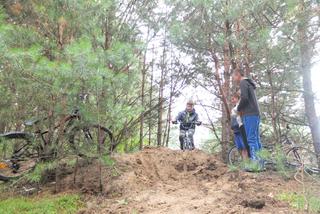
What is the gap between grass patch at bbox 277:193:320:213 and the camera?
390 centimetres

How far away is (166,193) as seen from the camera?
18.3ft

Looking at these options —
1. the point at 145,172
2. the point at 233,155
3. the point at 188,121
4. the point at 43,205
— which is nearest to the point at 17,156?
the point at 43,205

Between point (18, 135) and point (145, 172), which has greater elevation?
point (18, 135)

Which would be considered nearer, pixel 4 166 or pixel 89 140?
pixel 89 140

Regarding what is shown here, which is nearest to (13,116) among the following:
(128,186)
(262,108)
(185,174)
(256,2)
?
(128,186)

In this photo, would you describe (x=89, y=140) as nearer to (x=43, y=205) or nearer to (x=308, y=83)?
(x=43, y=205)

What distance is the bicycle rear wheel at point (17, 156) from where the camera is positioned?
6.12m

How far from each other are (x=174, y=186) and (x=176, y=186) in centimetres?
3

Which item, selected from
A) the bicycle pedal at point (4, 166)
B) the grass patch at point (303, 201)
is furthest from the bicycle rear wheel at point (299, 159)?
the bicycle pedal at point (4, 166)

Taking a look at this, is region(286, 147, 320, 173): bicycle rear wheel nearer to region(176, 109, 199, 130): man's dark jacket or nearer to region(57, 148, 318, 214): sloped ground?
region(57, 148, 318, 214): sloped ground

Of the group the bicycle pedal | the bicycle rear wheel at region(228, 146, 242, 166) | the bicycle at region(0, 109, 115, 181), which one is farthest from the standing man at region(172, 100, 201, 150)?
the bicycle pedal

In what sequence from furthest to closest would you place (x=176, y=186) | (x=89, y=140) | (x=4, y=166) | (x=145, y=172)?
(x=145, y=172) → (x=4, y=166) → (x=89, y=140) → (x=176, y=186)

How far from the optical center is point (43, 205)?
5344 millimetres

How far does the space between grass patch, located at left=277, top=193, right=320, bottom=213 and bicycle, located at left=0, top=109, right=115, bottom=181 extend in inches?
116
